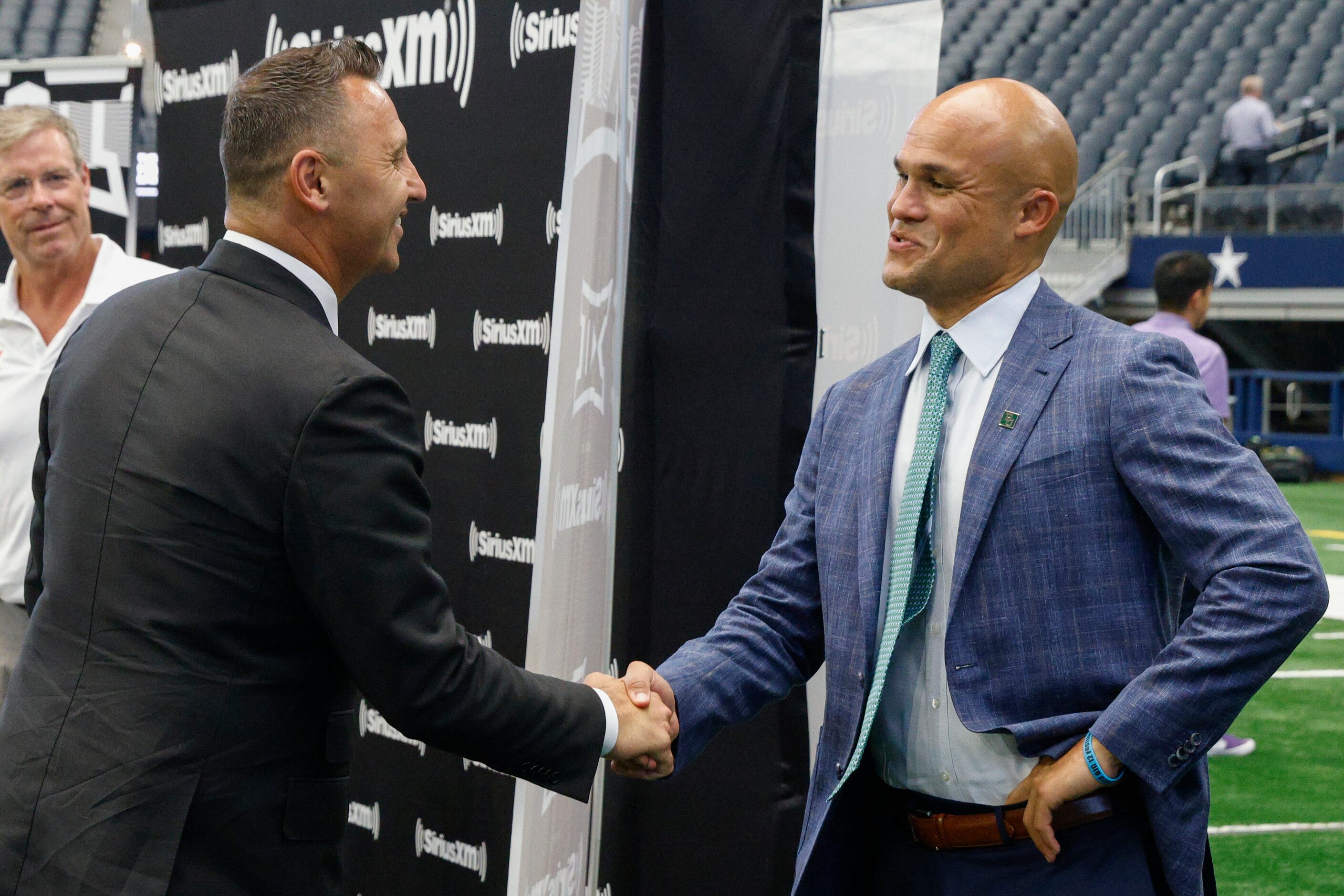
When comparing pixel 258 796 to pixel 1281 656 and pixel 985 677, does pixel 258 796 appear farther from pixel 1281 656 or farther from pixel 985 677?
pixel 1281 656

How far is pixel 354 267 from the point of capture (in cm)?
218

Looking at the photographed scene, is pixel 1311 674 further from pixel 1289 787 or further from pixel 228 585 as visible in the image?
pixel 228 585

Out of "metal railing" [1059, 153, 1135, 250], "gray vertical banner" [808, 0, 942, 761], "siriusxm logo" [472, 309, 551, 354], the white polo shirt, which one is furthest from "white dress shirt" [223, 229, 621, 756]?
"metal railing" [1059, 153, 1135, 250]

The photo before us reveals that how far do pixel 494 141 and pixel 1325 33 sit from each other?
19.7 meters

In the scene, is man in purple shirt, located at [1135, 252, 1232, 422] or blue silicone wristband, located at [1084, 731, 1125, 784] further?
man in purple shirt, located at [1135, 252, 1232, 422]

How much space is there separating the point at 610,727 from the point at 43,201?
2.37 metres

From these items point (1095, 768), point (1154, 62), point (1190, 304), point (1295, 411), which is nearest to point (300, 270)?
point (1095, 768)

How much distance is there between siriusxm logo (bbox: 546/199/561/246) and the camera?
3.22 m

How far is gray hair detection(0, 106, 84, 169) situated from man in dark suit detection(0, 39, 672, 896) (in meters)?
1.98

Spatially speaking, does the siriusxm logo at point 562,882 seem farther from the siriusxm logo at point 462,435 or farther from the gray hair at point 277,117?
the gray hair at point 277,117

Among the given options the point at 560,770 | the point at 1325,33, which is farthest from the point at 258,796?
the point at 1325,33

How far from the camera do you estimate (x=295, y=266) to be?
2062 mm

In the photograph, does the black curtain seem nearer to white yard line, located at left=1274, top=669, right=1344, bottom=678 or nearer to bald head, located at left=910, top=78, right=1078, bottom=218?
bald head, located at left=910, top=78, right=1078, bottom=218

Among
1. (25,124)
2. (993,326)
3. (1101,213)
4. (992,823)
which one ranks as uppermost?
(1101,213)
